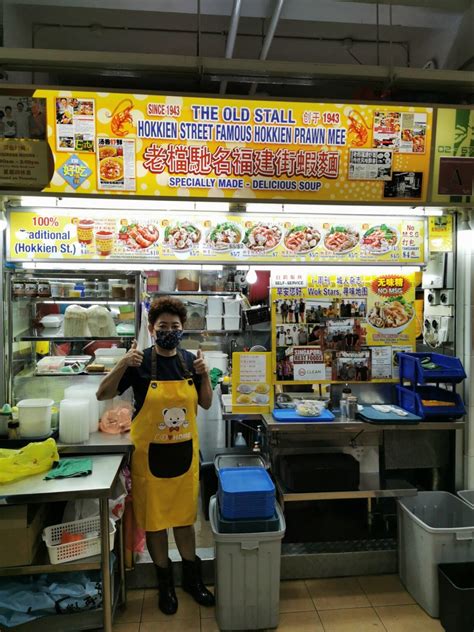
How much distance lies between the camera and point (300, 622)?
288 centimetres

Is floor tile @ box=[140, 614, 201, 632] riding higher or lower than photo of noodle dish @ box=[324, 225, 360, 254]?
lower

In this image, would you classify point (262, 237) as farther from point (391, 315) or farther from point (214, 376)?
point (214, 376)

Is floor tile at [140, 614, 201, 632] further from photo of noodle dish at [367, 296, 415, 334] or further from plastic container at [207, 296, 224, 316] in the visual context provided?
plastic container at [207, 296, 224, 316]

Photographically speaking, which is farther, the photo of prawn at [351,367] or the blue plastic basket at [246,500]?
the photo of prawn at [351,367]

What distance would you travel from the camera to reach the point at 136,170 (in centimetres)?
307

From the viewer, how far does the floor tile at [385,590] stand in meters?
3.09

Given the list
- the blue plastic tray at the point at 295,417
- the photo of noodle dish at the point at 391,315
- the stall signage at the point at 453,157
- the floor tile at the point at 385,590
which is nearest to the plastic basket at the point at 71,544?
the blue plastic tray at the point at 295,417

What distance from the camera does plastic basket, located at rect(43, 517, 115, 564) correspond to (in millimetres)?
2506

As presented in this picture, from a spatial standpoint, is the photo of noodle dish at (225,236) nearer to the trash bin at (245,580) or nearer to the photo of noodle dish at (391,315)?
the photo of noodle dish at (391,315)

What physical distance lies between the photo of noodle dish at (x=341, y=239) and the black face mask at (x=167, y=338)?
152 centimetres

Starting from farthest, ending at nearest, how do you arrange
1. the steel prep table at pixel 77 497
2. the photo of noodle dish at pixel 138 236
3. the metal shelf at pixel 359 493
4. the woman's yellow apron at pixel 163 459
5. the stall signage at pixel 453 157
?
the photo of noodle dish at pixel 138 236, the stall signage at pixel 453 157, the metal shelf at pixel 359 493, the woman's yellow apron at pixel 163 459, the steel prep table at pixel 77 497

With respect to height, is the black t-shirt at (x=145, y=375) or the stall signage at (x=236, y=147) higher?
the stall signage at (x=236, y=147)

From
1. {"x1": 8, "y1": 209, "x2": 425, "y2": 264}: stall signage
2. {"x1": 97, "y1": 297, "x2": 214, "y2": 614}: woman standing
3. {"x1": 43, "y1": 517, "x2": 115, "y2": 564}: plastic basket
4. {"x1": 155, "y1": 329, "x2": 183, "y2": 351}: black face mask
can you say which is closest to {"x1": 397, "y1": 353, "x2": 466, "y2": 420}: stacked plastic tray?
{"x1": 8, "y1": 209, "x2": 425, "y2": 264}: stall signage

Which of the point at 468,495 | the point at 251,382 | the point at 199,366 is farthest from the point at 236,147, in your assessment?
the point at 468,495
